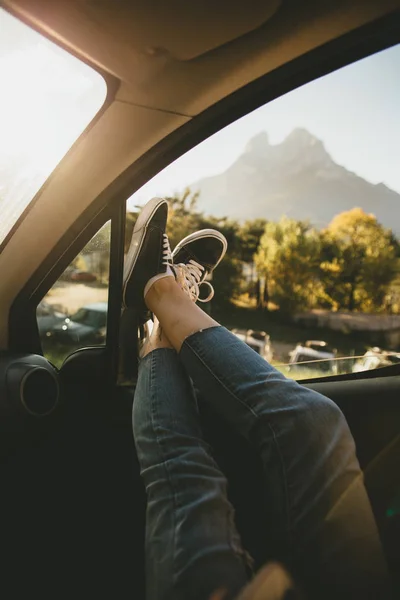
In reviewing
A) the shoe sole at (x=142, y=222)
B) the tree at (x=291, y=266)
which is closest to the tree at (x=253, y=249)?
the tree at (x=291, y=266)

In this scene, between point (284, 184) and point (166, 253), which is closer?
point (166, 253)

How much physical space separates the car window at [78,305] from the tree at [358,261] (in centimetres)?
172

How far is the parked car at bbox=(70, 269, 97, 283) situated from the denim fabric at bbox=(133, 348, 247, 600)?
51 centimetres

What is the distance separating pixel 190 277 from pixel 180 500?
3.08ft

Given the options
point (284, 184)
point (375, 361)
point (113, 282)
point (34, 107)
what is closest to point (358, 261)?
point (375, 361)

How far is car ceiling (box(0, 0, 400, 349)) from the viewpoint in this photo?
0.98m

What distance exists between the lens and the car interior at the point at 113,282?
1031mm

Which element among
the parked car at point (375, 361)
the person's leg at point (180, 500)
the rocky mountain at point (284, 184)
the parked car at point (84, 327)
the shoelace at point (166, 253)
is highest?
the rocky mountain at point (284, 184)

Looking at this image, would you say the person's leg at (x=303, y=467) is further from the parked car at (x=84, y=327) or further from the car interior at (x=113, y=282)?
the parked car at (x=84, y=327)

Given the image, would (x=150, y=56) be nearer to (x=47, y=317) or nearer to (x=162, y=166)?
(x=162, y=166)

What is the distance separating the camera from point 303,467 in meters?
1.07

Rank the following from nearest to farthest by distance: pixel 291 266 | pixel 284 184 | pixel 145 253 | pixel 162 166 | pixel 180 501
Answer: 1. pixel 180 501
2. pixel 162 166
3. pixel 145 253
4. pixel 291 266
5. pixel 284 184

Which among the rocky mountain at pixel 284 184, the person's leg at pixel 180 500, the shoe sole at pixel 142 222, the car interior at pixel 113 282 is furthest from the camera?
the rocky mountain at pixel 284 184

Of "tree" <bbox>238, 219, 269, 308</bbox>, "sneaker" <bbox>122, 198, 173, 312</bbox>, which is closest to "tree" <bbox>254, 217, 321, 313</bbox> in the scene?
"tree" <bbox>238, 219, 269, 308</bbox>
